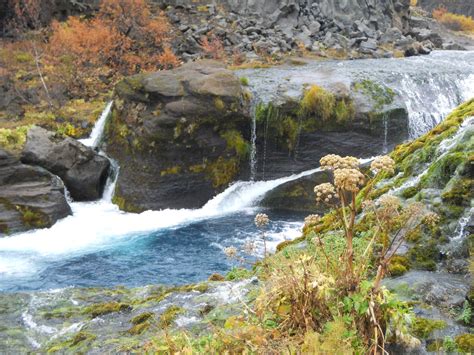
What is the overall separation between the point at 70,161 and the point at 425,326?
1370cm

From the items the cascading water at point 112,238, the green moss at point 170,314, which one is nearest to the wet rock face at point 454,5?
the cascading water at point 112,238

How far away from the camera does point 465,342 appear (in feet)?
13.1

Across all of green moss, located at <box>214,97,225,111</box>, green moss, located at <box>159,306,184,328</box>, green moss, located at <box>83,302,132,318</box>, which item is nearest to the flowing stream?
green moss, located at <box>214,97,225,111</box>

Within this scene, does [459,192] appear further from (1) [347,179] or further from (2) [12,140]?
(2) [12,140]

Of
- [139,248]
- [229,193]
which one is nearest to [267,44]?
[229,193]

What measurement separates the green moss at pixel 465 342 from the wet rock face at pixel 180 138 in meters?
12.3

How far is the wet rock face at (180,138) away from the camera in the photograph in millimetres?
15609

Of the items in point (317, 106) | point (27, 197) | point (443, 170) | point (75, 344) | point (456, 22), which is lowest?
point (27, 197)

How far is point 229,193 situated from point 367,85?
23.1 feet

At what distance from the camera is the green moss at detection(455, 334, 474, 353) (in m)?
3.94

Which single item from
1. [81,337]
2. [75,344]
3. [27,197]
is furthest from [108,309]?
[27,197]

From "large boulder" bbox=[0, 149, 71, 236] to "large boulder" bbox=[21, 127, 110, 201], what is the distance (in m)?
0.53

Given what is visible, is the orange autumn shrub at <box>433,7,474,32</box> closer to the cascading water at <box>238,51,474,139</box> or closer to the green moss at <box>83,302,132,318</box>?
the cascading water at <box>238,51,474,139</box>

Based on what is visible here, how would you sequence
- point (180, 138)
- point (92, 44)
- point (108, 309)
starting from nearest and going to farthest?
point (108, 309)
point (180, 138)
point (92, 44)
